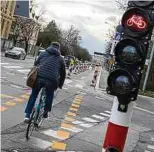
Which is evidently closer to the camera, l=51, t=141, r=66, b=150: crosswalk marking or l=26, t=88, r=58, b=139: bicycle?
l=51, t=141, r=66, b=150: crosswalk marking

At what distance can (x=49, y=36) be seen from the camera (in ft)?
473

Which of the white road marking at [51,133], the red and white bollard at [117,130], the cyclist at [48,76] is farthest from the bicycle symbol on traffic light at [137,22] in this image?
the white road marking at [51,133]

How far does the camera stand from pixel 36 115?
37.1ft

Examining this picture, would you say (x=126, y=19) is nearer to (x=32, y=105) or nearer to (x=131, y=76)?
(x=131, y=76)

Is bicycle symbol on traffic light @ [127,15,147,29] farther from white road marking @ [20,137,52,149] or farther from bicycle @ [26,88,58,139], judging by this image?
bicycle @ [26,88,58,139]

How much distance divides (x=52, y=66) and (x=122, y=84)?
526cm

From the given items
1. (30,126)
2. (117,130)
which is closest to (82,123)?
(30,126)

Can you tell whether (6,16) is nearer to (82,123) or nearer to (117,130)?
(82,123)

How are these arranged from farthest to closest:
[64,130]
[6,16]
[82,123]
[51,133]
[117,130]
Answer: [6,16] < [82,123] < [64,130] < [51,133] < [117,130]

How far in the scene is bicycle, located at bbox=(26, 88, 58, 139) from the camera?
10859 mm

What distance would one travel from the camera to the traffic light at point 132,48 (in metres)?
6.49

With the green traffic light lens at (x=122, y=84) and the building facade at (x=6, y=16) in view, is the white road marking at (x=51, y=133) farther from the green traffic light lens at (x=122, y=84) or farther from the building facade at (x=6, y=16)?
the building facade at (x=6, y=16)

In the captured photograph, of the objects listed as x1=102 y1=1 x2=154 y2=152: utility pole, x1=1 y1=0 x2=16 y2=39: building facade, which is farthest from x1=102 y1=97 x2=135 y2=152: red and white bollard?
x1=1 y1=0 x2=16 y2=39: building facade

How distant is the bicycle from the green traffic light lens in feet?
14.4
